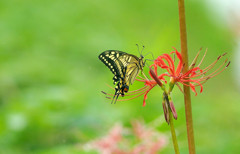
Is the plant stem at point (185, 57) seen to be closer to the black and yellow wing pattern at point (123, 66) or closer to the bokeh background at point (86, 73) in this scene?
the black and yellow wing pattern at point (123, 66)

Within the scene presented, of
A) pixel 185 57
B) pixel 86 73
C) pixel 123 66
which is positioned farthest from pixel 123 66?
pixel 86 73

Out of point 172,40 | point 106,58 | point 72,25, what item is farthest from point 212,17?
point 106,58

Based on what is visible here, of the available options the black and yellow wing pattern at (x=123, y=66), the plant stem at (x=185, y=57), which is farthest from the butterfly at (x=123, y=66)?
the plant stem at (x=185, y=57)

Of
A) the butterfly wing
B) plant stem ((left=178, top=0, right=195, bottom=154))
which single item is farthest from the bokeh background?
plant stem ((left=178, top=0, right=195, bottom=154))

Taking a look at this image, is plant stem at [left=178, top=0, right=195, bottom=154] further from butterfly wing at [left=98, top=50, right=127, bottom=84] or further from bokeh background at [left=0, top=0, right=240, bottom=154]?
bokeh background at [left=0, top=0, right=240, bottom=154]

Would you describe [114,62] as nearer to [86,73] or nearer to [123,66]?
[123,66]

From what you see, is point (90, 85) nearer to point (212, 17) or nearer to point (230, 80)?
point (230, 80)

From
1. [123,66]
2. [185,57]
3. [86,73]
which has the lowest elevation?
[185,57]
